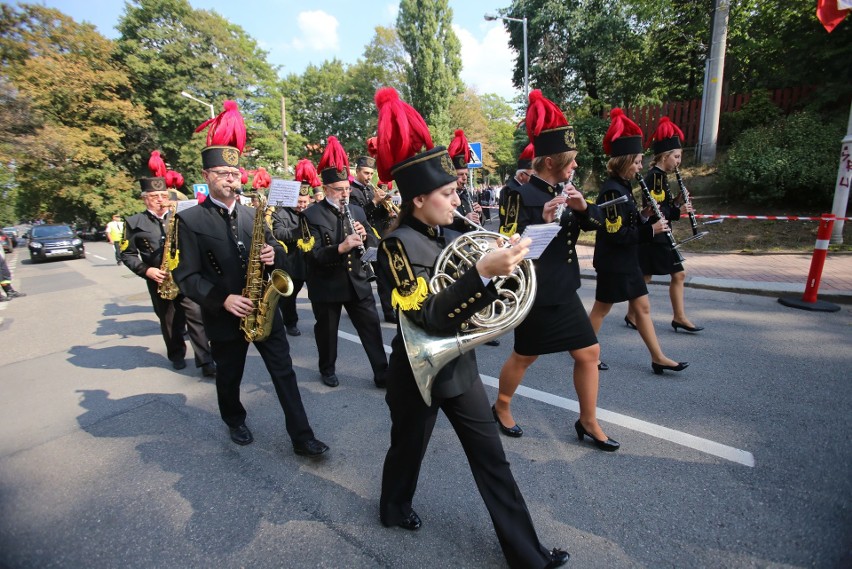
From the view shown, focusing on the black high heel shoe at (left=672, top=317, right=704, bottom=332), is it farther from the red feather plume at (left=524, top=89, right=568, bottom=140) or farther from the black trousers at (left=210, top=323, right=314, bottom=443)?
the black trousers at (left=210, top=323, right=314, bottom=443)

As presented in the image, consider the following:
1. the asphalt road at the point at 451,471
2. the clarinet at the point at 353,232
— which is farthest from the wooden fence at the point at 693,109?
the clarinet at the point at 353,232

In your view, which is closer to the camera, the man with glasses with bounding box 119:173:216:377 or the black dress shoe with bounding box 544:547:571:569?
the black dress shoe with bounding box 544:547:571:569

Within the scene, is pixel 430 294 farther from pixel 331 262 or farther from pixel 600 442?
pixel 331 262

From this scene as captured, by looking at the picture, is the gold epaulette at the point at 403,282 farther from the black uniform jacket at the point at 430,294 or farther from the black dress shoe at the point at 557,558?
the black dress shoe at the point at 557,558

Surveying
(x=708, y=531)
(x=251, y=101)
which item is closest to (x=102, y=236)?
(x=251, y=101)

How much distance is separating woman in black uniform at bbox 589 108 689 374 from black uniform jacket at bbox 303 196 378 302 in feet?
7.32

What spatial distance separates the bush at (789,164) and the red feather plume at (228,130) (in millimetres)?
12281

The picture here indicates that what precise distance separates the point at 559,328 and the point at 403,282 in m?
1.47

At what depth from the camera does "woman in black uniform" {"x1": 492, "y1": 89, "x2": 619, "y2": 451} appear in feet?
9.39

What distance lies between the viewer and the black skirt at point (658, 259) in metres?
4.77

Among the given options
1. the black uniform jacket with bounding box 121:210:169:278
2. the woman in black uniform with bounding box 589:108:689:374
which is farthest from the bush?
the black uniform jacket with bounding box 121:210:169:278

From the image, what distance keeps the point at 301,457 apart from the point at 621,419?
8.22 feet

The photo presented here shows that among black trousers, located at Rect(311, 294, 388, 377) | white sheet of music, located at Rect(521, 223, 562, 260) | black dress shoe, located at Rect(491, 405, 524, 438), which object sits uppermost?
white sheet of music, located at Rect(521, 223, 562, 260)

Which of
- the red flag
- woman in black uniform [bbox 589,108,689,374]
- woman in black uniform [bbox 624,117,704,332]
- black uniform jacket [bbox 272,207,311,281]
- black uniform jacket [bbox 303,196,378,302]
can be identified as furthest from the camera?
the red flag
